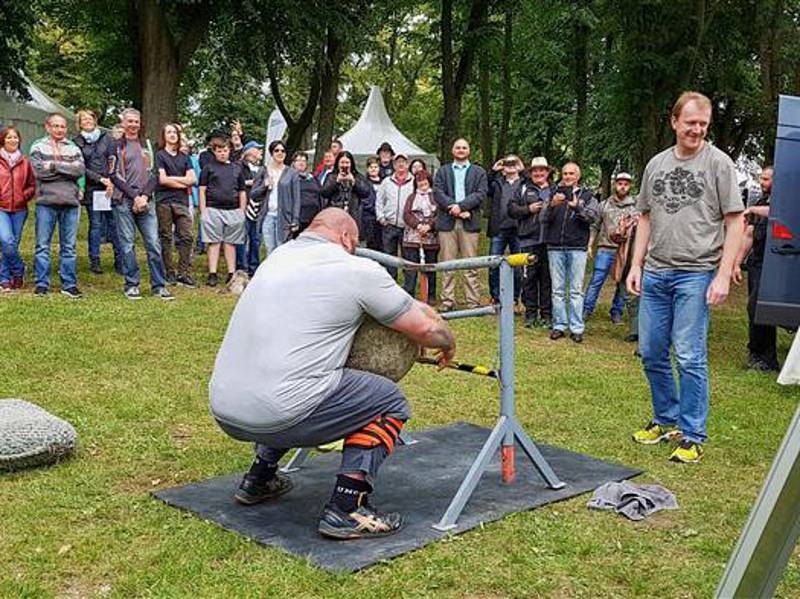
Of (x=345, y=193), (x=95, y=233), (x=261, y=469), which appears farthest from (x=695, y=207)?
(x=95, y=233)

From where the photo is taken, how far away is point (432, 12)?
30359 millimetres

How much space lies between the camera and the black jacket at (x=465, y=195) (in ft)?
37.9

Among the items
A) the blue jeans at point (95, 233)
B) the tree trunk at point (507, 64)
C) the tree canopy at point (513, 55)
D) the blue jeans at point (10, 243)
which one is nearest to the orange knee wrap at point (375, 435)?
the blue jeans at point (10, 243)

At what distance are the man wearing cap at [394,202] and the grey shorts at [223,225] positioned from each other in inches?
69.1

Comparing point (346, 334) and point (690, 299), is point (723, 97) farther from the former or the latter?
point (346, 334)

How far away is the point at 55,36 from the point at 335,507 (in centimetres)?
3824

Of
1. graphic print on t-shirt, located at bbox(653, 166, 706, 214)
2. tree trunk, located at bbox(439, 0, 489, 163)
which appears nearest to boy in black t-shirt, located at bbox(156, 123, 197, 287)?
graphic print on t-shirt, located at bbox(653, 166, 706, 214)

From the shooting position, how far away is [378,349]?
448 centimetres

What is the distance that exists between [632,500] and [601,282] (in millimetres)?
6831

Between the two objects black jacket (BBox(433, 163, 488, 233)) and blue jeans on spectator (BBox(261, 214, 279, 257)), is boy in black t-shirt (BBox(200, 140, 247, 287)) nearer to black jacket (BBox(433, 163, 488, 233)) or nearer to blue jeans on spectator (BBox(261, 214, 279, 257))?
blue jeans on spectator (BBox(261, 214, 279, 257))

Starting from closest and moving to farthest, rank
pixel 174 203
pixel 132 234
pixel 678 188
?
1. pixel 678 188
2. pixel 132 234
3. pixel 174 203

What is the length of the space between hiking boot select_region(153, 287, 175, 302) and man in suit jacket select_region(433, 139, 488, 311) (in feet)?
10.4

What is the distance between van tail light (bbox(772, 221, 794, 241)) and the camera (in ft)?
25.8

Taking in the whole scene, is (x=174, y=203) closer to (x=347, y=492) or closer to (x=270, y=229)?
(x=270, y=229)
